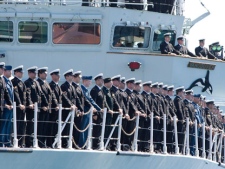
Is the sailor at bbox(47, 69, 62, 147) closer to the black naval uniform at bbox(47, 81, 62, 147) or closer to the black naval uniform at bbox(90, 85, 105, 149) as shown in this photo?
the black naval uniform at bbox(47, 81, 62, 147)

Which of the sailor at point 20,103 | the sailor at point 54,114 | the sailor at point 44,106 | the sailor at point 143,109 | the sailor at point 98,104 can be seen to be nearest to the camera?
the sailor at point 20,103

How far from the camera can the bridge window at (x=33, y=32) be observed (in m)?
30.7

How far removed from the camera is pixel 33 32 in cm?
3094

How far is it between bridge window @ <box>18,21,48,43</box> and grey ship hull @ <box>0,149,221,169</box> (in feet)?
18.7

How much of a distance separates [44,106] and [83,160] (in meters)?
1.56

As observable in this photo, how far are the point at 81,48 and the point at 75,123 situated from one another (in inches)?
264

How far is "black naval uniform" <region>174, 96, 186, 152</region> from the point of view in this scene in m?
28.3

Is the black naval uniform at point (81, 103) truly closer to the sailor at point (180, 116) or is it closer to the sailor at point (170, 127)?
the sailor at point (170, 127)

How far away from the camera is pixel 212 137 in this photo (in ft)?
101

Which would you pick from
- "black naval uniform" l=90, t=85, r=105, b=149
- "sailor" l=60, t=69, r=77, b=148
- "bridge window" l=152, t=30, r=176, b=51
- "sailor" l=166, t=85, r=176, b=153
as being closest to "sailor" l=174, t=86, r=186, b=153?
"sailor" l=166, t=85, r=176, b=153

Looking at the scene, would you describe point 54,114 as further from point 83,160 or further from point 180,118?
point 180,118

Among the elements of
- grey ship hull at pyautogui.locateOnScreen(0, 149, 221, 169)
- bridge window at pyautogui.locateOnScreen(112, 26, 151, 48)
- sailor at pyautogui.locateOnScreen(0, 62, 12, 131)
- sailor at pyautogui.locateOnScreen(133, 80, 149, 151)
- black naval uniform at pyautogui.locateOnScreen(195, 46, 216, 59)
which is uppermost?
bridge window at pyautogui.locateOnScreen(112, 26, 151, 48)

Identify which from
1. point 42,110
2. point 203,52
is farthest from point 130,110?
point 203,52

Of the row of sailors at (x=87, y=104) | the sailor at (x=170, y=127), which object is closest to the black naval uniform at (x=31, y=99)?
the row of sailors at (x=87, y=104)
